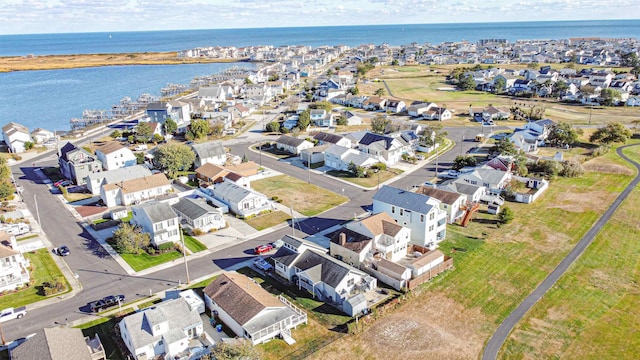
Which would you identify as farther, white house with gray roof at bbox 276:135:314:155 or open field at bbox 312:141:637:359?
white house with gray roof at bbox 276:135:314:155

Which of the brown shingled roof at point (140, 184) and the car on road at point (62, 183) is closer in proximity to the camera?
the brown shingled roof at point (140, 184)

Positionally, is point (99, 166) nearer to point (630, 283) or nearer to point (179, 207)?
point (179, 207)

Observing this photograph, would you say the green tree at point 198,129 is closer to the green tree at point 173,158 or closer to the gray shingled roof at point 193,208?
the green tree at point 173,158

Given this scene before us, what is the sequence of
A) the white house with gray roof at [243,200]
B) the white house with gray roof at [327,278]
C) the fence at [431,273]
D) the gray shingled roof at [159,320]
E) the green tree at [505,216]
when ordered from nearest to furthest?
1. the gray shingled roof at [159,320]
2. the white house with gray roof at [327,278]
3. the fence at [431,273]
4. the green tree at [505,216]
5. the white house with gray roof at [243,200]

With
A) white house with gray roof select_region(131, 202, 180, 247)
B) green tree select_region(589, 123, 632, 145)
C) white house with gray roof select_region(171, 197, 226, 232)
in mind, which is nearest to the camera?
white house with gray roof select_region(131, 202, 180, 247)

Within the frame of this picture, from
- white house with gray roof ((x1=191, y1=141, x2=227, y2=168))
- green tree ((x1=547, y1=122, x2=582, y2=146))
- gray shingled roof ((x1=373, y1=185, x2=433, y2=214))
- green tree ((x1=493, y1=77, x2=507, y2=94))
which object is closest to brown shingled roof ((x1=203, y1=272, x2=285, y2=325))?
gray shingled roof ((x1=373, y1=185, x2=433, y2=214))

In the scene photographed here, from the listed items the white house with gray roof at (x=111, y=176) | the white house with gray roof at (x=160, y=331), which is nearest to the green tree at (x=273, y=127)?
the white house with gray roof at (x=111, y=176)

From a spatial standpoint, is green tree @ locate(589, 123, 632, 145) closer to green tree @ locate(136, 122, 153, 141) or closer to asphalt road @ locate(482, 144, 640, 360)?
asphalt road @ locate(482, 144, 640, 360)
